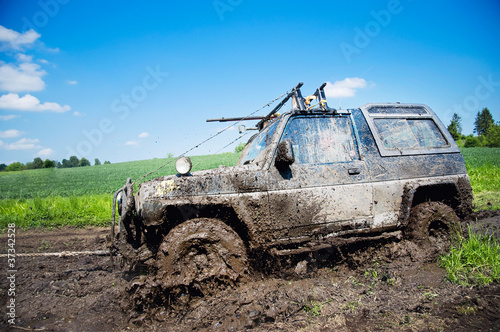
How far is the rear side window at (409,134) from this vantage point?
3816 millimetres

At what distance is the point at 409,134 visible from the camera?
3947mm

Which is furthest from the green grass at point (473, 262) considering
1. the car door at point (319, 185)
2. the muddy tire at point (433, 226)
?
the car door at point (319, 185)

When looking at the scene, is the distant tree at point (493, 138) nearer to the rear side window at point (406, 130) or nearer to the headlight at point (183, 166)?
the rear side window at point (406, 130)

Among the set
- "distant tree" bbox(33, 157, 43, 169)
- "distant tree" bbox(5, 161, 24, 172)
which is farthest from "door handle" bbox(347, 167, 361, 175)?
"distant tree" bbox(33, 157, 43, 169)

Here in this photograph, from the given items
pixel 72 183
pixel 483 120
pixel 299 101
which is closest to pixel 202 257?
pixel 299 101

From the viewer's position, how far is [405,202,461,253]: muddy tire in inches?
142

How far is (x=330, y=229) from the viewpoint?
3238mm

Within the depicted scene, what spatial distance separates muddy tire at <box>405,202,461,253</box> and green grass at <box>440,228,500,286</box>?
240 mm

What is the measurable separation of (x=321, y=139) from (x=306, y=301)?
1.98m

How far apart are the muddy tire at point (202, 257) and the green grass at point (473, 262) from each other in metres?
2.47

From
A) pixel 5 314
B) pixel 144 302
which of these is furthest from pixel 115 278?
pixel 144 302

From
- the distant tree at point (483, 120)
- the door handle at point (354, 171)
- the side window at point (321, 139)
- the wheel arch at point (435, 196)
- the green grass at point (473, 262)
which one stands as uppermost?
the distant tree at point (483, 120)

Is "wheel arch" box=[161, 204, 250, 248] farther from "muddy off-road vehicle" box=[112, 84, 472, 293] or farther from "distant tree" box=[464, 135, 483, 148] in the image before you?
"distant tree" box=[464, 135, 483, 148]

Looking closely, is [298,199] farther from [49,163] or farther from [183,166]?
[49,163]
